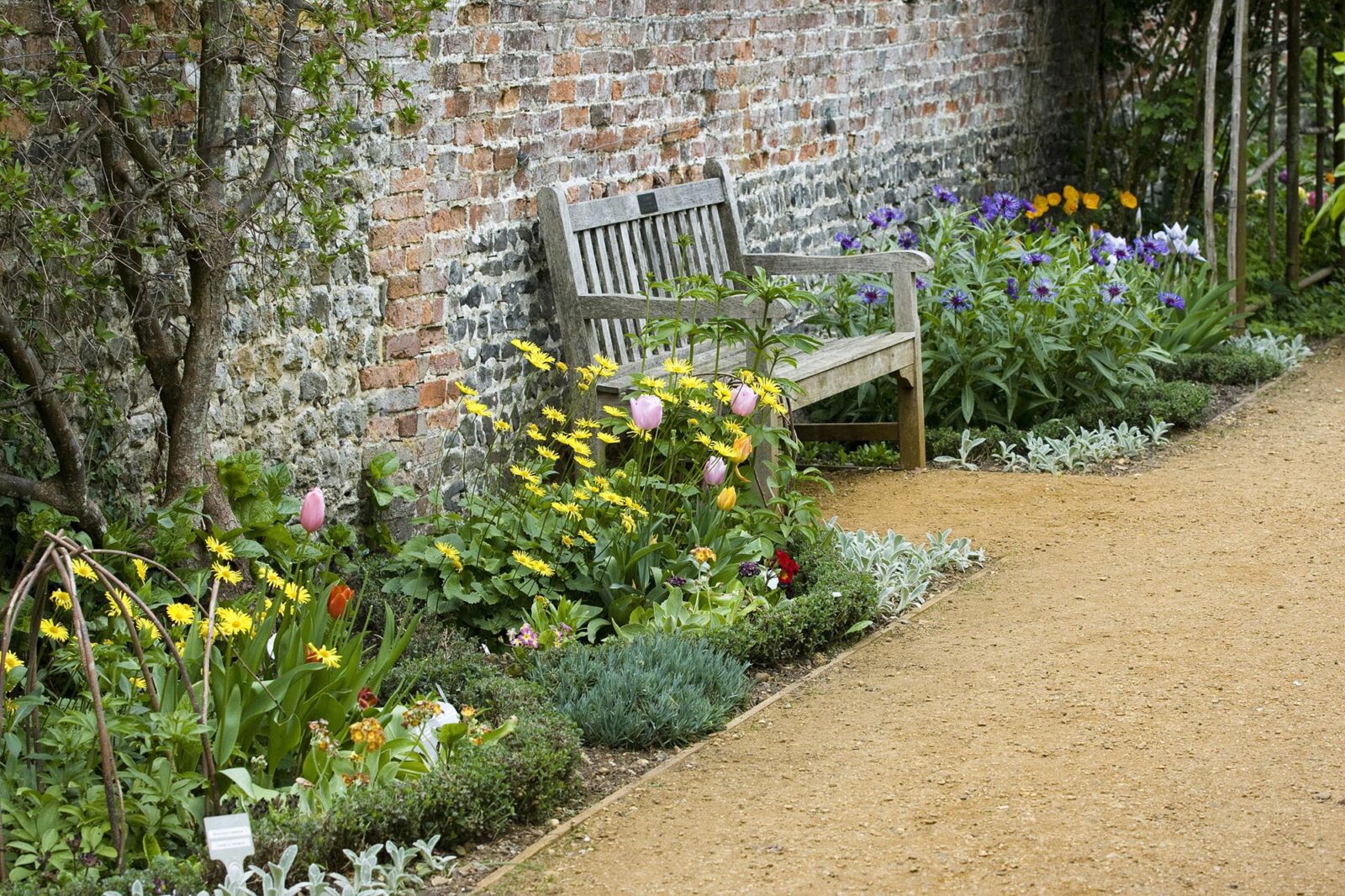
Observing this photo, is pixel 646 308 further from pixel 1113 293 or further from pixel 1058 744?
pixel 1113 293

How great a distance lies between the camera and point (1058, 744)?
364 centimetres

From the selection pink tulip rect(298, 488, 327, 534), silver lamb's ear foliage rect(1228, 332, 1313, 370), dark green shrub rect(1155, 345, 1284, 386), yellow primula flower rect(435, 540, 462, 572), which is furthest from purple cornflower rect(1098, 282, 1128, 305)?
pink tulip rect(298, 488, 327, 534)

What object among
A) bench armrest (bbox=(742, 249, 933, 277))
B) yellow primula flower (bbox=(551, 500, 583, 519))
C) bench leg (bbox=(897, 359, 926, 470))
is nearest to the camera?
yellow primula flower (bbox=(551, 500, 583, 519))

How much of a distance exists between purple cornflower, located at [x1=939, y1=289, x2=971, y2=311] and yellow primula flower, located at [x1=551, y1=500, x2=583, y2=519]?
9.01 feet

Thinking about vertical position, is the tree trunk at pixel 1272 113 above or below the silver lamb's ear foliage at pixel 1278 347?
above

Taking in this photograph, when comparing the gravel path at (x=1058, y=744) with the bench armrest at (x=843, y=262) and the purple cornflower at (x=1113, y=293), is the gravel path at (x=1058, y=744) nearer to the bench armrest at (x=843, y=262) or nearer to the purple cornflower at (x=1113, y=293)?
the bench armrest at (x=843, y=262)

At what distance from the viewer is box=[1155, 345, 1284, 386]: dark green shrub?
7.59 meters

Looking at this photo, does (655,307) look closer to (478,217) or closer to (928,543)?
(478,217)

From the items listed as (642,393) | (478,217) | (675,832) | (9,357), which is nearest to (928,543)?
(642,393)

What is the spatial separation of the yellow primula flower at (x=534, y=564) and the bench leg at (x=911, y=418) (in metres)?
2.57

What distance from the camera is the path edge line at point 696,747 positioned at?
10.1 feet

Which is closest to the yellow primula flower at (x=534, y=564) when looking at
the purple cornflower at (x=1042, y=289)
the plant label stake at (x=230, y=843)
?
the plant label stake at (x=230, y=843)

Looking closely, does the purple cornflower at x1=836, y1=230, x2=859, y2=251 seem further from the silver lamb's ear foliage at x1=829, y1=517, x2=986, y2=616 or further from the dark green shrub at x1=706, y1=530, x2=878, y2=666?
the dark green shrub at x1=706, y1=530, x2=878, y2=666

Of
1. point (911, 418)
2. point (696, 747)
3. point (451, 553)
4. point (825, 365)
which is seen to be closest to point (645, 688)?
point (696, 747)
